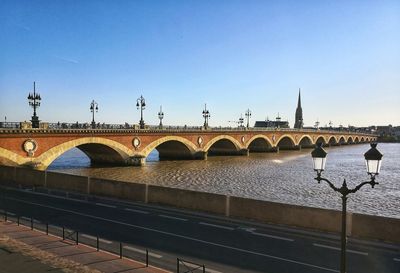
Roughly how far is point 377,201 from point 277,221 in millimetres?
20803

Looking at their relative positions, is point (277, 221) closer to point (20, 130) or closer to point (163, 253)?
point (163, 253)

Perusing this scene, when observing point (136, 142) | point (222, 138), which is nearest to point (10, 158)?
point (136, 142)

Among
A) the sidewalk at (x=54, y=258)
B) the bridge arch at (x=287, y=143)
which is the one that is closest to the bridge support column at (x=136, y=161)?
the sidewalk at (x=54, y=258)

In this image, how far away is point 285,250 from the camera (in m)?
16.3

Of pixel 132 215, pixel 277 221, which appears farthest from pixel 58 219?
pixel 277 221

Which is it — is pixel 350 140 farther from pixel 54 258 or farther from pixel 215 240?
pixel 54 258

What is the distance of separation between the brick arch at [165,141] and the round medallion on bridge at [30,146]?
1984 cm

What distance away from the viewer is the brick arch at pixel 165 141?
64.1 meters

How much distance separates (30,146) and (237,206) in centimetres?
3338

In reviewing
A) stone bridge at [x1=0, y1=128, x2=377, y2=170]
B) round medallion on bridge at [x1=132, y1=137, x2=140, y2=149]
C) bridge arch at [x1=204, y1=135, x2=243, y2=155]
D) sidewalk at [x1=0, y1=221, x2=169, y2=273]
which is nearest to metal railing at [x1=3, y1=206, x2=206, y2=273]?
sidewalk at [x1=0, y1=221, x2=169, y2=273]

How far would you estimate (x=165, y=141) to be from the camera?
227 ft

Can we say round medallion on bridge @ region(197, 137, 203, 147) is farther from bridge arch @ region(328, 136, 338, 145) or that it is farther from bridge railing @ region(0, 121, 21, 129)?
bridge arch @ region(328, 136, 338, 145)

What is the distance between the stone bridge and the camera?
148ft

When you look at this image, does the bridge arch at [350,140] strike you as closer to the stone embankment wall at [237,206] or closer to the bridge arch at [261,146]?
the bridge arch at [261,146]
